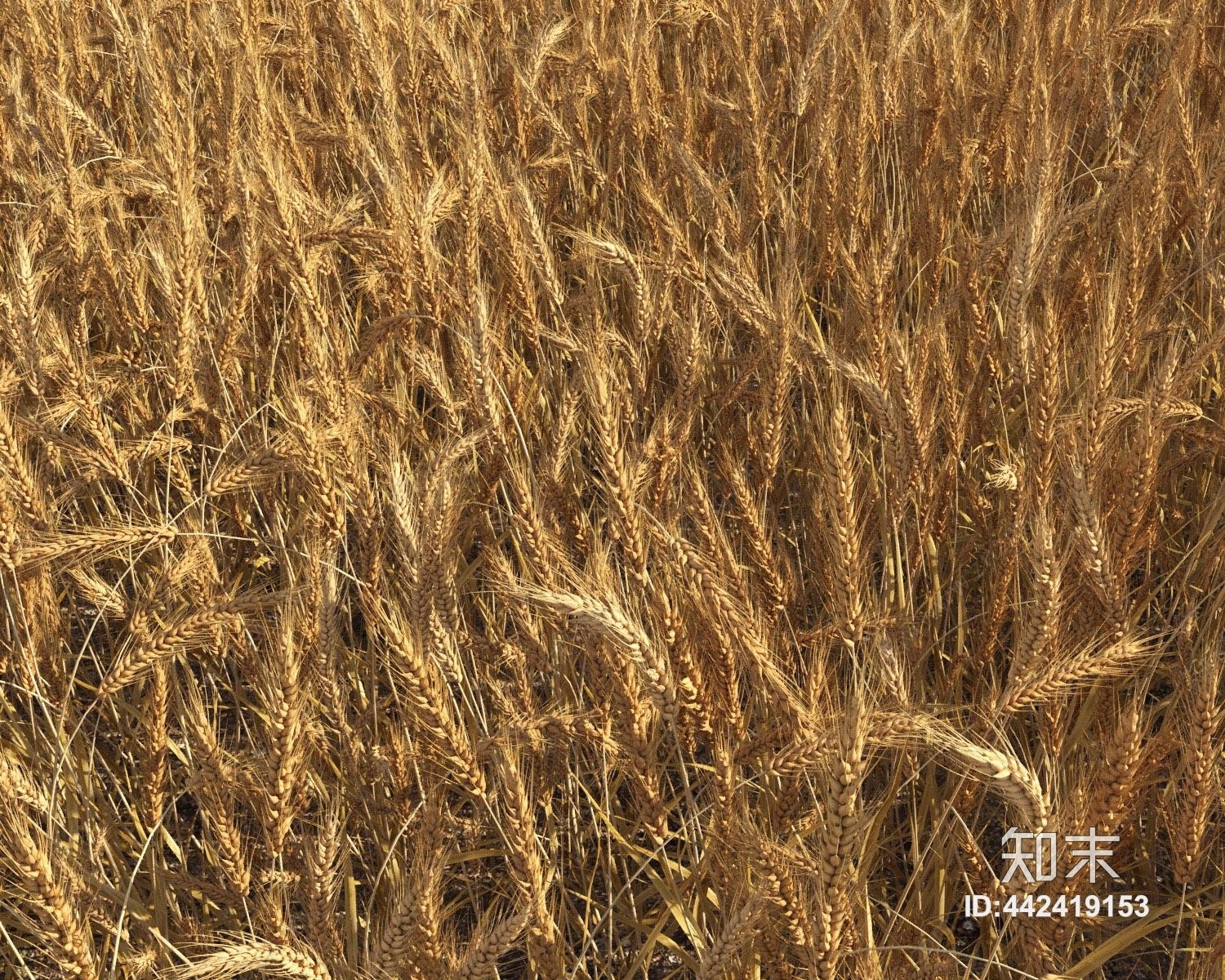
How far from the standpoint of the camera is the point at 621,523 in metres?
1.52

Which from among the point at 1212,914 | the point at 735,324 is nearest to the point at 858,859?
the point at 1212,914

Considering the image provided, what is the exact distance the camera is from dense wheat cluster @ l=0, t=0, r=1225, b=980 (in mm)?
1392

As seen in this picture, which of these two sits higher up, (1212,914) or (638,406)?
(638,406)

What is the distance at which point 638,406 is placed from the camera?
2.33 meters

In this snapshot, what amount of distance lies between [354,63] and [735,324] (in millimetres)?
1356

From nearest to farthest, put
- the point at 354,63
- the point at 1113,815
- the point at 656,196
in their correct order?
the point at 1113,815
the point at 656,196
the point at 354,63

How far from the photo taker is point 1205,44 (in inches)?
125

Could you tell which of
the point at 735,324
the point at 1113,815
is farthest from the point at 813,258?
the point at 1113,815

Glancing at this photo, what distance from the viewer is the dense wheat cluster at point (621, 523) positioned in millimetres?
1392

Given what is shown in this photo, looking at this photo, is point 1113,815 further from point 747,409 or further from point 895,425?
point 747,409

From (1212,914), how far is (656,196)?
1.89 meters

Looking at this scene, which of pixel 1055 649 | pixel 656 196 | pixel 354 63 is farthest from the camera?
pixel 354 63

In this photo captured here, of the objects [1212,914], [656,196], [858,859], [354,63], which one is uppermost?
[354,63]

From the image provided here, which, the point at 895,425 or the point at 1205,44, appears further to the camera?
the point at 1205,44
